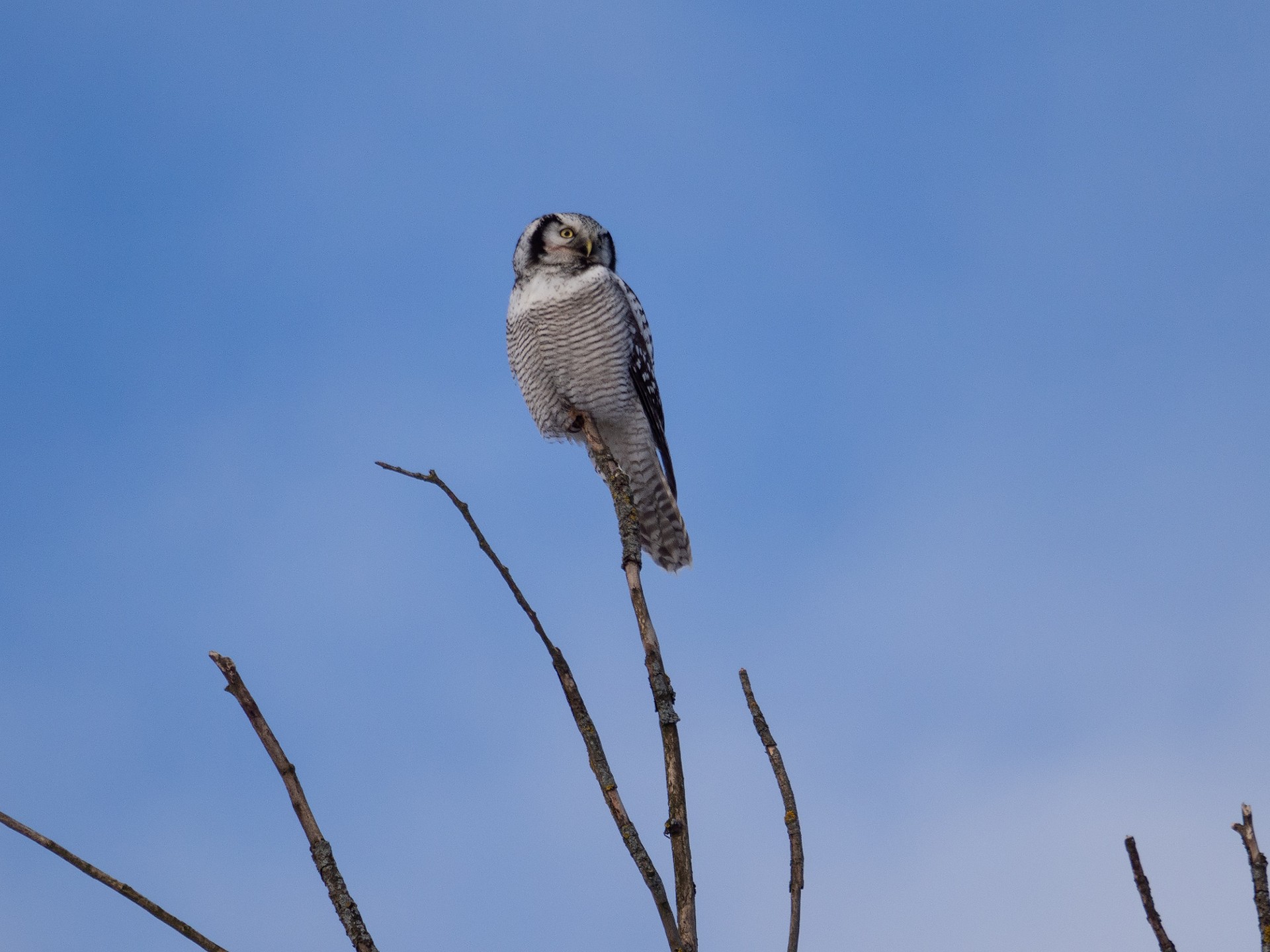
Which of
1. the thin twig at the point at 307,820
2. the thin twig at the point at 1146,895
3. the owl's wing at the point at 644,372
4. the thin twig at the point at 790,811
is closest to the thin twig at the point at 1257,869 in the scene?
the thin twig at the point at 1146,895

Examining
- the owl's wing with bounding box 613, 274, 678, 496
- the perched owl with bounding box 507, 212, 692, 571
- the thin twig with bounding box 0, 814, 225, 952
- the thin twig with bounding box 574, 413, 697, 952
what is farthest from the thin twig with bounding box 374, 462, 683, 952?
the owl's wing with bounding box 613, 274, 678, 496

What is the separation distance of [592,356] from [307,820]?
5821mm

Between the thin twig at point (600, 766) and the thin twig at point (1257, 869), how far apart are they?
803 millimetres

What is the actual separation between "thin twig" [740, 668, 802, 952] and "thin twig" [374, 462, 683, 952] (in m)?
0.20

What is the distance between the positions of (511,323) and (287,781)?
614cm

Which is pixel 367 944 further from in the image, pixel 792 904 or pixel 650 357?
pixel 650 357

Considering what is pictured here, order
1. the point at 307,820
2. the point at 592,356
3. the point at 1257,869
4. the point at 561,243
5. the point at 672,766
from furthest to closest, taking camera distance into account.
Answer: the point at 561,243 < the point at 592,356 < the point at 672,766 < the point at 307,820 < the point at 1257,869

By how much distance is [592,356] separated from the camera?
7.62m

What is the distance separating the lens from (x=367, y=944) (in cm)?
191

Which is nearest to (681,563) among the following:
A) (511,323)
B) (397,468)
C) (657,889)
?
(511,323)

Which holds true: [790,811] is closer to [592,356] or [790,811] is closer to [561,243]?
[592,356]

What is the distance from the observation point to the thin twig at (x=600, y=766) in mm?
1881

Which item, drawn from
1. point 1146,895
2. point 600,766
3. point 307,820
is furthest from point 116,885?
point 1146,895

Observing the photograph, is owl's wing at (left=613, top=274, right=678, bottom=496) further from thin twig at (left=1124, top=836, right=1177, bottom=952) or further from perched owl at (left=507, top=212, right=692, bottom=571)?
thin twig at (left=1124, top=836, right=1177, bottom=952)
